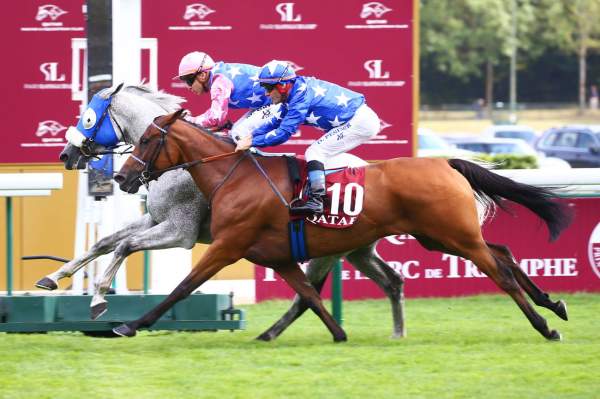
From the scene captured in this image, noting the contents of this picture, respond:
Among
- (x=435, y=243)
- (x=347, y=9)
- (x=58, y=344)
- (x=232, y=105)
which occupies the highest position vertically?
(x=347, y=9)

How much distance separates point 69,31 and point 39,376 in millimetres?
5227

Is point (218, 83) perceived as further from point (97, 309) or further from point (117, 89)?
point (97, 309)

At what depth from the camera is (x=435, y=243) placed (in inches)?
307

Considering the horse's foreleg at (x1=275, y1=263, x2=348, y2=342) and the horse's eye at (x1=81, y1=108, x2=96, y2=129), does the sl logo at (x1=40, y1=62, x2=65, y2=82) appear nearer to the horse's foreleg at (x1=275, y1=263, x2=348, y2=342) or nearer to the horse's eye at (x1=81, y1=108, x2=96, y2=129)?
the horse's eye at (x1=81, y1=108, x2=96, y2=129)

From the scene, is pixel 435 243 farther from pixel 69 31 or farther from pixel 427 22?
pixel 427 22

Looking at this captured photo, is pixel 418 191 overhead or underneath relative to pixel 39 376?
overhead

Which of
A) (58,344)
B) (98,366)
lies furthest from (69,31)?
(98,366)

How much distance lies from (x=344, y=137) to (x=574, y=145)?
1940cm

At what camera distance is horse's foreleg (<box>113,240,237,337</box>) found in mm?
7371

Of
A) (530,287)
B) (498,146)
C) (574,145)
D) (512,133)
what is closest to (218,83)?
(530,287)

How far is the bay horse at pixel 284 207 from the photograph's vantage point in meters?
7.55

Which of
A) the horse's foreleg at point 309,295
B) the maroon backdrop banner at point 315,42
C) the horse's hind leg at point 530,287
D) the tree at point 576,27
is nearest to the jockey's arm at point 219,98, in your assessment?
the horse's foreleg at point 309,295

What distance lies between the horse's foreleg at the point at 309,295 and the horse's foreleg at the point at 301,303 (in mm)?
76

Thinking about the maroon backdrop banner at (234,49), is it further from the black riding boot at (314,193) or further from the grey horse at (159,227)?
the black riding boot at (314,193)
